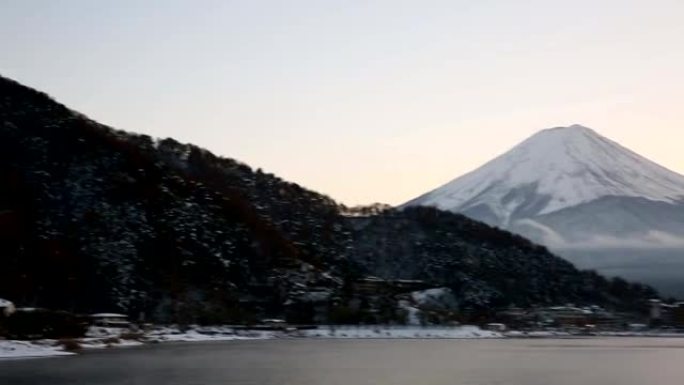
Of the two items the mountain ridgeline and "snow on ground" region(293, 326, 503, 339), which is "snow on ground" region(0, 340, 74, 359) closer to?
the mountain ridgeline

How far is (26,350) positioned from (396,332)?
5560 cm

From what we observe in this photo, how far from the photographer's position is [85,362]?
45.9 m

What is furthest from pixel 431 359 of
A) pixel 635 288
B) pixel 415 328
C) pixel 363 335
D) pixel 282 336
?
pixel 635 288

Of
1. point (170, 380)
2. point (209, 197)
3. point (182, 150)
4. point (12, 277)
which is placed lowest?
point (170, 380)

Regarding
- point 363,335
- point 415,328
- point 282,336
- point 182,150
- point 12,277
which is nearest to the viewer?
point 12,277

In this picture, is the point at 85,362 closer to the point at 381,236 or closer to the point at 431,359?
the point at 431,359

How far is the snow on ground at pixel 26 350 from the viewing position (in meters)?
51.8

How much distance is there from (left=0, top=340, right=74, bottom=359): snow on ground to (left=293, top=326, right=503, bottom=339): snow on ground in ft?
133

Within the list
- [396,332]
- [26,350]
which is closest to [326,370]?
[26,350]

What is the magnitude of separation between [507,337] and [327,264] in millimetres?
26657

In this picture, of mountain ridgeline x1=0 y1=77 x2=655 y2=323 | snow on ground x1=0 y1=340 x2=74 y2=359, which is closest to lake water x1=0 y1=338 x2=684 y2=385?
snow on ground x1=0 y1=340 x2=74 y2=359

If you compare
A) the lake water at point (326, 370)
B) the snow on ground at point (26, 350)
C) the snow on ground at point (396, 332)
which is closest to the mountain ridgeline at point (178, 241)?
the snow on ground at point (396, 332)

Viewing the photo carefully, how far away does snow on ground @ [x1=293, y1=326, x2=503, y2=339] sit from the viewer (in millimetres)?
98312

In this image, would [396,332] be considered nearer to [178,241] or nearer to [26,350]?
[178,241]
